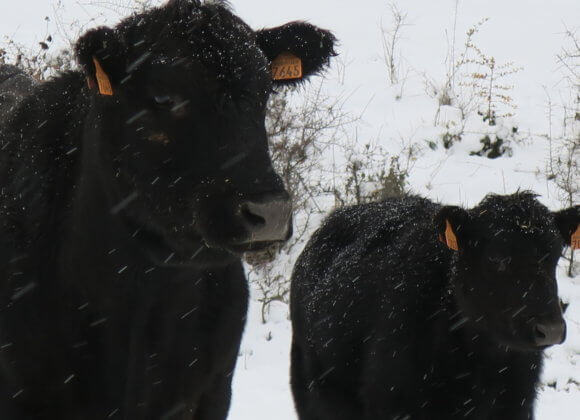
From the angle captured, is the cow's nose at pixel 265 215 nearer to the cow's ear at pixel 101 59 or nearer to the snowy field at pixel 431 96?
the cow's ear at pixel 101 59

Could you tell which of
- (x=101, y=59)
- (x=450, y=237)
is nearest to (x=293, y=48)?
(x=101, y=59)

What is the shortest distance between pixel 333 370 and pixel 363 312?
47cm

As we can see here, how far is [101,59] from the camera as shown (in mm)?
3010

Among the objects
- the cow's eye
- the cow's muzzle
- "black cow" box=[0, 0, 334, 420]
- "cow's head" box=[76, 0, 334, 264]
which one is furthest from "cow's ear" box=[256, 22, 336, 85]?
the cow's muzzle

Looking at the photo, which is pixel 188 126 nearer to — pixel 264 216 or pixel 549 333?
pixel 264 216

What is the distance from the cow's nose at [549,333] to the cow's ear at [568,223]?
2.39 feet

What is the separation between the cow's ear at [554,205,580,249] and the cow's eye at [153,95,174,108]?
3.26 meters

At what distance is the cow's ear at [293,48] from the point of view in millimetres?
3529

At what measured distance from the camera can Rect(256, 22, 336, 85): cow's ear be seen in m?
3.53

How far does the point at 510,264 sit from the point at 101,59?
3044mm

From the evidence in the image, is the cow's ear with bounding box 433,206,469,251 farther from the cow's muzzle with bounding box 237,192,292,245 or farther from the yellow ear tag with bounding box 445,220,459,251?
the cow's muzzle with bounding box 237,192,292,245

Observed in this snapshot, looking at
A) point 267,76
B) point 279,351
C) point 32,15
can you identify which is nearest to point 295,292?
point 279,351

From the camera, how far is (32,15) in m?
16.0

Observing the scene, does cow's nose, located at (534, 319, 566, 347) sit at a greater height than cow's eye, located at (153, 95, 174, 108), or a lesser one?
lesser
